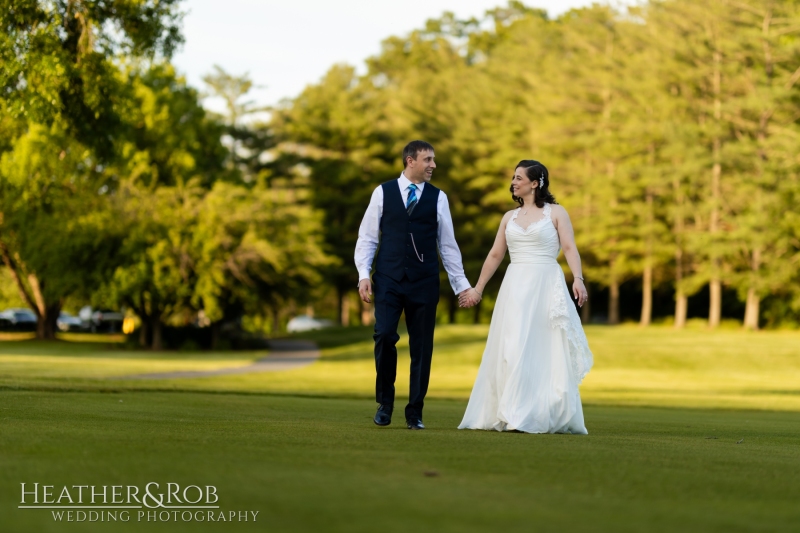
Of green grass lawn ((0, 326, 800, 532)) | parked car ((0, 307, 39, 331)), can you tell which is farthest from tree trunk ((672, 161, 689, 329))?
green grass lawn ((0, 326, 800, 532))

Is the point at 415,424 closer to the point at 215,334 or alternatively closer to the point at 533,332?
the point at 533,332

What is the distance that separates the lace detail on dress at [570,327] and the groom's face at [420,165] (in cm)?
143

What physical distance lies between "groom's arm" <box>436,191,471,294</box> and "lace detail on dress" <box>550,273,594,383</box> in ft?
2.39

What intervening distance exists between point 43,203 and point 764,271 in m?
32.1

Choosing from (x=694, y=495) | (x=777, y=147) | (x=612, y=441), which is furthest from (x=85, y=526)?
(x=777, y=147)

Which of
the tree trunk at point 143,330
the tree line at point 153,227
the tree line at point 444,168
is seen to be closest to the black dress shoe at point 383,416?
the tree line at point 444,168

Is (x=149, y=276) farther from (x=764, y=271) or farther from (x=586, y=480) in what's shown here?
(x=586, y=480)

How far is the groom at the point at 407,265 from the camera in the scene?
7.90m

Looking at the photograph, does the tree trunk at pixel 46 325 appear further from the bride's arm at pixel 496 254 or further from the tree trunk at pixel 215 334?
the bride's arm at pixel 496 254

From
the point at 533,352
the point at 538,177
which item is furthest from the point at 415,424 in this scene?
the point at 538,177

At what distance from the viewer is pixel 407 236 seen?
791cm

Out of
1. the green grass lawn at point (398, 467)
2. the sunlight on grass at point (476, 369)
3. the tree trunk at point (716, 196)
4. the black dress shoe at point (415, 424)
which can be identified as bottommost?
the sunlight on grass at point (476, 369)

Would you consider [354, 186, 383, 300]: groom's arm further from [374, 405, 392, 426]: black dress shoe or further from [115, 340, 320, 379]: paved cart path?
[115, 340, 320, 379]: paved cart path

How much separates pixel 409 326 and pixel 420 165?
1.28m
